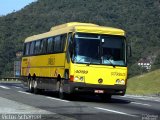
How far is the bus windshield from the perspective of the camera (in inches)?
945

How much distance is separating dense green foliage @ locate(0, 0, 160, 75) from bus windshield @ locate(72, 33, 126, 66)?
2748 inches

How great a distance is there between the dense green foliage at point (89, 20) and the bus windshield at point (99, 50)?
229ft

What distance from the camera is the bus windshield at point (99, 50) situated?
78.7 feet

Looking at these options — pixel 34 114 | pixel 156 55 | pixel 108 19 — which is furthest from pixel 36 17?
pixel 34 114

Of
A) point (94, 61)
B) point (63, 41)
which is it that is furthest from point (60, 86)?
point (94, 61)

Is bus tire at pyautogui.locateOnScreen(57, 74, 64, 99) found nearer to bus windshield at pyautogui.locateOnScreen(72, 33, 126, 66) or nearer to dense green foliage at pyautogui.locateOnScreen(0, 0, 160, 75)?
bus windshield at pyautogui.locateOnScreen(72, 33, 126, 66)

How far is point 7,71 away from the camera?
364ft

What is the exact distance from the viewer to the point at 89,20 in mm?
111250

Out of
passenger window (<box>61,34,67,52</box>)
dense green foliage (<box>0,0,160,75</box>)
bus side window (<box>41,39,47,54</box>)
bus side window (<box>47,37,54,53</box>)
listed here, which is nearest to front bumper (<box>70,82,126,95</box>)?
passenger window (<box>61,34,67,52</box>)

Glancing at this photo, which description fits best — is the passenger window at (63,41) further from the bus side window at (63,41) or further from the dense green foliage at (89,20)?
the dense green foliage at (89,20)

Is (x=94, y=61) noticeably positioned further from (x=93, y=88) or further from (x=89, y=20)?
(x=89, y=20)

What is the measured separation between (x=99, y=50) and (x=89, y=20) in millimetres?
87554

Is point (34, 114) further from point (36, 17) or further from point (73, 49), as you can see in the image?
point (36, 17)

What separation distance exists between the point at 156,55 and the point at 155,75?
46.4 m
